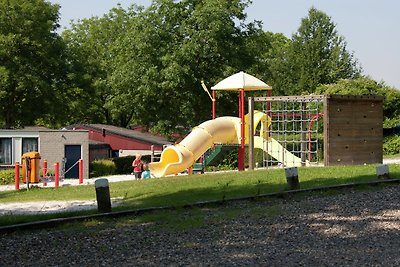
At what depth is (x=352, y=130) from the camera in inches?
858

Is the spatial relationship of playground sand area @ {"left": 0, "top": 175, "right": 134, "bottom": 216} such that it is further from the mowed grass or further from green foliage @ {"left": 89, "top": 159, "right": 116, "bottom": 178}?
green foliage @ {"left": 89, "top": 159, "right": 116, "bottom": 178}

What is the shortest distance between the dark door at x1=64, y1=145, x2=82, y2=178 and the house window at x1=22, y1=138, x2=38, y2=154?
1.74m

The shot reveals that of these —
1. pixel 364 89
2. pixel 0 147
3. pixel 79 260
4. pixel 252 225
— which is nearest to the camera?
pixel 79 260

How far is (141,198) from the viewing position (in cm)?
1338

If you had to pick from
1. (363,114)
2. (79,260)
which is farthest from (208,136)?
(79,260)

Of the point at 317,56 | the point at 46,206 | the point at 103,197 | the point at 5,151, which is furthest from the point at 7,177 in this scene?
the point at 317,56

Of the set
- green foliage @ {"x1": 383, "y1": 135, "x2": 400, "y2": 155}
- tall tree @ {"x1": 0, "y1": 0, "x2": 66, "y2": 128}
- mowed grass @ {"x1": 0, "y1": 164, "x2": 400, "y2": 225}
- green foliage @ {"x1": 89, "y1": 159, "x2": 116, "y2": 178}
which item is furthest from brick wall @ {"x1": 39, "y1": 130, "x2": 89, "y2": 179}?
green foliage @ {"x1": 383, "y1": 135, "x2": 400, "y2": 155}

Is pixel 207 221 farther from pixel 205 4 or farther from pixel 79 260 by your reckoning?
pixel 205 4

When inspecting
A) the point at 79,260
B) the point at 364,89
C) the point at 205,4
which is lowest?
the point at 79,260

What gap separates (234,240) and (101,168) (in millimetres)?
26247

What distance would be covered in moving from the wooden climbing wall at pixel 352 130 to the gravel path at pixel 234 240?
982cm

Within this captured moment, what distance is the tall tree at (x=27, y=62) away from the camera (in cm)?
4062

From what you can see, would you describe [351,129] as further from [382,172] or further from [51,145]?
[51,145]

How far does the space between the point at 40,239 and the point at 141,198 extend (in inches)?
184
